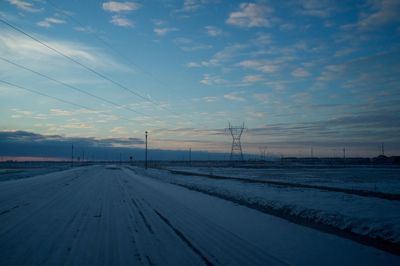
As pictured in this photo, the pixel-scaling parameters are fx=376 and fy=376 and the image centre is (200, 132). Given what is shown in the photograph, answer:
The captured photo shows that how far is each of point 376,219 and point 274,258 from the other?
6286 millimetres

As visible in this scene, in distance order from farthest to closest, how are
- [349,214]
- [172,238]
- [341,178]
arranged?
[341,178], [349,214], [172,238]

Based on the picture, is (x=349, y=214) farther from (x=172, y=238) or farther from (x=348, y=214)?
(x=172, y=238)

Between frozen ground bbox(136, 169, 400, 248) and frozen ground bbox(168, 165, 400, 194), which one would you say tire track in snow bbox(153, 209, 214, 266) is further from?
frozen ground bbox(168, 165, 400, 194)

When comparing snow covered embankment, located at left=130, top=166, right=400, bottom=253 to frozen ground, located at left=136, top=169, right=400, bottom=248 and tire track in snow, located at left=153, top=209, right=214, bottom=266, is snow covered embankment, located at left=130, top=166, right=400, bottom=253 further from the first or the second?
tire track in snow, located at left=153, top=209, right=214, bottom=266

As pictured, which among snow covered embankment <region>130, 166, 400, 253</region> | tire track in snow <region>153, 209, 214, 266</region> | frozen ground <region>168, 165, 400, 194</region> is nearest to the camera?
tire track in snow <region>153, 209, 214, 266</region>

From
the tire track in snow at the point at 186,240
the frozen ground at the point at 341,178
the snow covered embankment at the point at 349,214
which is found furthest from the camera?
the frozen ground at the point at 341,178

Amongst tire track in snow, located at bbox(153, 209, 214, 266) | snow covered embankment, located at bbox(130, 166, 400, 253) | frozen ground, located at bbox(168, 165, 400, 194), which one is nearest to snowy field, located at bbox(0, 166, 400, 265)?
tire track in snow, located at bbox(153, 209, 214, 266)

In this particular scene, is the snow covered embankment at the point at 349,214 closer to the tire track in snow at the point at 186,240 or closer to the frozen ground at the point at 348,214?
the frozen ground at the point at 348,214

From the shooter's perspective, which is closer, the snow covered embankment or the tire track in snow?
the tire track in snow

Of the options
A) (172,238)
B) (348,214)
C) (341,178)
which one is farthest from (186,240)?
(341,178)

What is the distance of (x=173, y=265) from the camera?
7816 mm

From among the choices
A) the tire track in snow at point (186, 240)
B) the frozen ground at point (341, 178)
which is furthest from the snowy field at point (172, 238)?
the frozen ground at point (341, 178)

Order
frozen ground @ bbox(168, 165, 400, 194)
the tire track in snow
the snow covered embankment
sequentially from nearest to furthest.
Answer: the tire track in snow, the snow covered embankment, frozen ground @ bbox(168, 165, 400, 194)

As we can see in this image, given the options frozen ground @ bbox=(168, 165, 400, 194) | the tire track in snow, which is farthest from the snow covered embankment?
frozen ground @ bbox=(168, 165, 400, 194)
